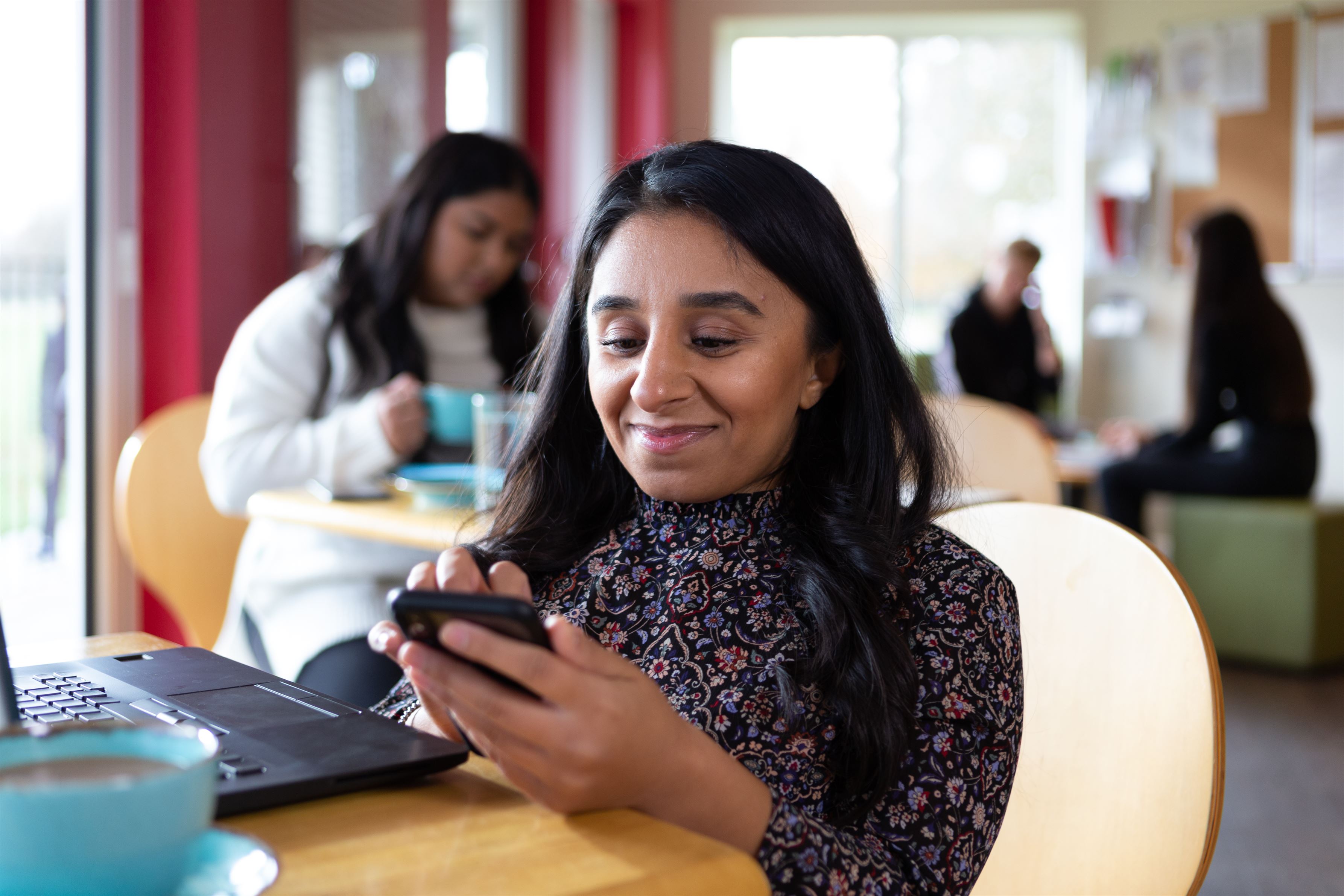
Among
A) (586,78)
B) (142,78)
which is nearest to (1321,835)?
(142,78)

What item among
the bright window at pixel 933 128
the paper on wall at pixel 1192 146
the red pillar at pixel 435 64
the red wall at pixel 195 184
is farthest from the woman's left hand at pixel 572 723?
the paper on wall at pixel 1192 146

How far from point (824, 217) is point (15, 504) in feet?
7.45

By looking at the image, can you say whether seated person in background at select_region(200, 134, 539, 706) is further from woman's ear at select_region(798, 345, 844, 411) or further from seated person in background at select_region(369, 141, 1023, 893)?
woman's ear at select_region(798, 345, 844, 411)

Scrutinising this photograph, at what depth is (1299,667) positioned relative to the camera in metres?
3.98

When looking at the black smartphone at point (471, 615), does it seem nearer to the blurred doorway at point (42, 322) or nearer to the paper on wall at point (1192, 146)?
the blurred doorway at point (42, 322)

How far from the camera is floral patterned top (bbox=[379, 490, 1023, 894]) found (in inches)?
30.6

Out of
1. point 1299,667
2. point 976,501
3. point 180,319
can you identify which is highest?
point 180,319

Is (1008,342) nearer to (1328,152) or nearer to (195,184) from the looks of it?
(1328,152)

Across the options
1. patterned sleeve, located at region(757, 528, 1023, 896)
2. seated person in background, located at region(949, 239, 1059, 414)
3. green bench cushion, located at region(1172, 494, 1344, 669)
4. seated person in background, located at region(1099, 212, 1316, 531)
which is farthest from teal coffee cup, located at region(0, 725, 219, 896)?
seated person in background, located at region(949, 239, 1059, 414)

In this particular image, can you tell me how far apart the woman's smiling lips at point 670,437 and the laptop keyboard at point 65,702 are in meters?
0.39

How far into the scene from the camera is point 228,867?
1.80ft

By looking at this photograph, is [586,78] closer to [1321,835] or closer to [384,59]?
[384,59]

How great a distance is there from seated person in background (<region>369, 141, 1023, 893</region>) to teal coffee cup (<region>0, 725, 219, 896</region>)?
0.19m

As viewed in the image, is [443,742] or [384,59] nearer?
[443,742]
